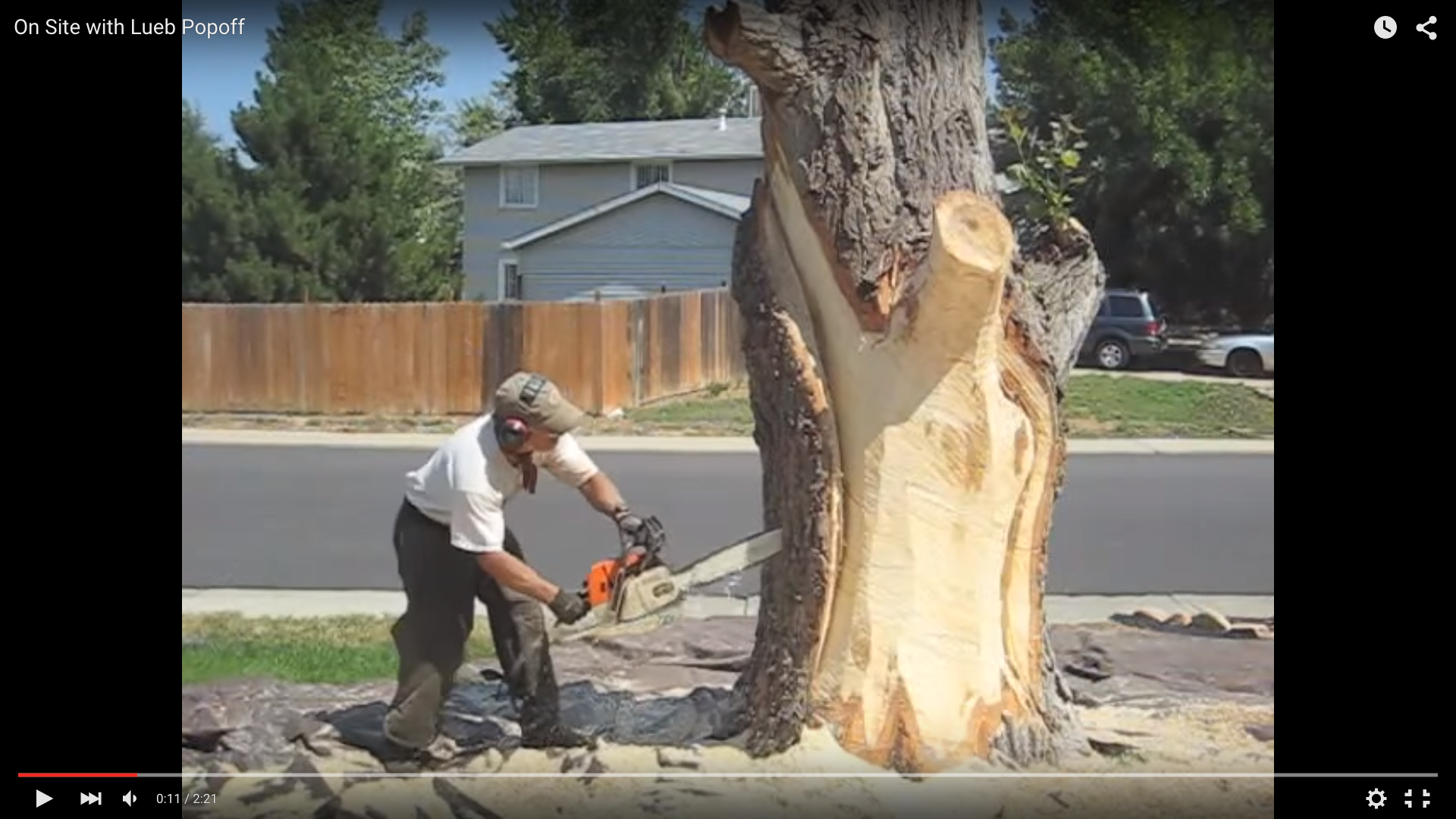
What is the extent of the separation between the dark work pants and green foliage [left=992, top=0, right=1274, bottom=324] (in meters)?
1.57

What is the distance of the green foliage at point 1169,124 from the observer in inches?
142

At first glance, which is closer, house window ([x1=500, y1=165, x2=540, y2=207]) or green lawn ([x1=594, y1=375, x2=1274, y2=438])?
house window ([x1=500, y1=165, x2=540, y2=207])

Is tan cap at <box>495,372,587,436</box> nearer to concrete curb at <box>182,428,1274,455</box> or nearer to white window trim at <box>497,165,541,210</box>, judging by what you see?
concrete curb at <box>182,428,1274,455</box>

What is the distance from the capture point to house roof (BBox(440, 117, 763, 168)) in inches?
148

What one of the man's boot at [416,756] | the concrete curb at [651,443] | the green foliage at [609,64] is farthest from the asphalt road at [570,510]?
the green foliage at [609,64]

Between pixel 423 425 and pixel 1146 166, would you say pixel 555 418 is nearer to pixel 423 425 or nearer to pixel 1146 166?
pixel 423 425

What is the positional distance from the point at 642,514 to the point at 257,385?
0.91m

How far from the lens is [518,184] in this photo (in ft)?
12.6

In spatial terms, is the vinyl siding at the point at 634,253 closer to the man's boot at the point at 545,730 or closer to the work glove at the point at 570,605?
the work glove at the point at 570,605
